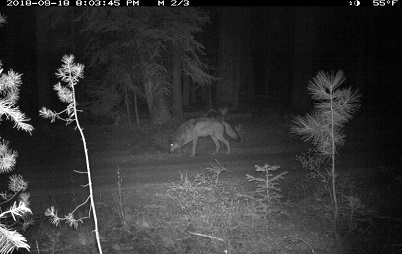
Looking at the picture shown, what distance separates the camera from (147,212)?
895cm

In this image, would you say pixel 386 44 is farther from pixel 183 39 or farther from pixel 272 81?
pixel 183 39

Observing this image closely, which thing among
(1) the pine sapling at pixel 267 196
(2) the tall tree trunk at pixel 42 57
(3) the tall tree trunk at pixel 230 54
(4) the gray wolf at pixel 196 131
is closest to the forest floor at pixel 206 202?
(1) the pine sapling at pixel 267 196

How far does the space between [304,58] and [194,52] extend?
1129 centimetres

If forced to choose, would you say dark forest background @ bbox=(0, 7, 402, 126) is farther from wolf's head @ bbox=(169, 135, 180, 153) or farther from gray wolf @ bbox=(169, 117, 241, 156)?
wolf's head @ bbox=(169, 135, 180, 153)

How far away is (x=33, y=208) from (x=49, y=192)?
1.23 metres

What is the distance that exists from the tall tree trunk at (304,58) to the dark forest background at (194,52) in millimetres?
77

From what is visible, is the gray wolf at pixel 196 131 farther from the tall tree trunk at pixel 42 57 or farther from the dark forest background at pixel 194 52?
the tall tree trunk at pixel 42 57

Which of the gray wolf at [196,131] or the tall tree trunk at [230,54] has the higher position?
the tall tree trunk at [230,54]

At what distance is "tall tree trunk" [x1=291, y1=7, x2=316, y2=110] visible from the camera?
82.9 ft

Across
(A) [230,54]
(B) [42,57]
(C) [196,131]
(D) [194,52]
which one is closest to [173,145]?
(C) [196,131]

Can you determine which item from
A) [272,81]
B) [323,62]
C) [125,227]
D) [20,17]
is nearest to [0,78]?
[125,227]

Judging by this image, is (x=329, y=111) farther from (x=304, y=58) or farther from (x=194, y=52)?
(x=304, y=58)

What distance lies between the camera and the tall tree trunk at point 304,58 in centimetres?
2527

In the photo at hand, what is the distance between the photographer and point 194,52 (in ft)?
58.9
